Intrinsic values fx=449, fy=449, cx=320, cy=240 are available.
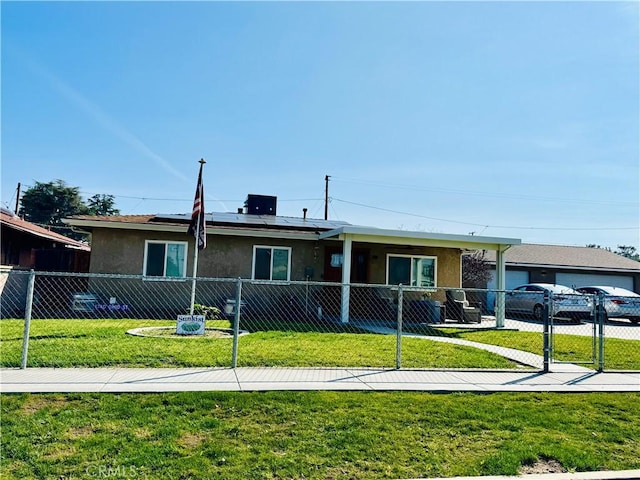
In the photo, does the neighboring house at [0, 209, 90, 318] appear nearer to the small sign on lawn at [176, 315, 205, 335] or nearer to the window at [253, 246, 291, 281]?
the window at [253, 246, 291, 281]

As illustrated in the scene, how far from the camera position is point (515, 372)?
24.1ft

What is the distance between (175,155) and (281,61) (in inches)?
304

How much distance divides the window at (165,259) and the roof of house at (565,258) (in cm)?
1890

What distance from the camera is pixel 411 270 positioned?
17438mm

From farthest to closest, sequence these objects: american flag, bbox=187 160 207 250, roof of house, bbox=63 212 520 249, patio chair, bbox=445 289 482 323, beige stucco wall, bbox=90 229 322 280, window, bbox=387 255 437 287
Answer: window, bbox=387 255 437 287 < patio chair, bbox=445 289 482 323 < beige stucco wall, bbox=90 229 322 280 < roof of house, bbox=63 212 520 249 < american flag, bbox=187 160 207 250

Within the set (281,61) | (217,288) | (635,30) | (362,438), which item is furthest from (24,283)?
(635,30)

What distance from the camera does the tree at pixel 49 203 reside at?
39.9m

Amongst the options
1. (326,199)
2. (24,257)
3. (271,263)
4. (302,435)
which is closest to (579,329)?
(271,263)

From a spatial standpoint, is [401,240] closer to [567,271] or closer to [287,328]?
[287,328]

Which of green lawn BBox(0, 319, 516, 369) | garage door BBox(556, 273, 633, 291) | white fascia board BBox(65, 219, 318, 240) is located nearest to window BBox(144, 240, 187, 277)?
white fascia board BBox(65, 219, 318, 240)

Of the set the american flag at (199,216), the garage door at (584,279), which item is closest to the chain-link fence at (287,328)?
the american flag at (199,216)

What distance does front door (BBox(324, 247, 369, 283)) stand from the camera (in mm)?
16641

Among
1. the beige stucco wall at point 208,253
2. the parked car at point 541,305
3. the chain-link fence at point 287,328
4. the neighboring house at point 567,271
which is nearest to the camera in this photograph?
the chain-link fence at point 287,328

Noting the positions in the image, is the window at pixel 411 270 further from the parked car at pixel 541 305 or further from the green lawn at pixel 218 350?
the green lawn at pixel 218 350
